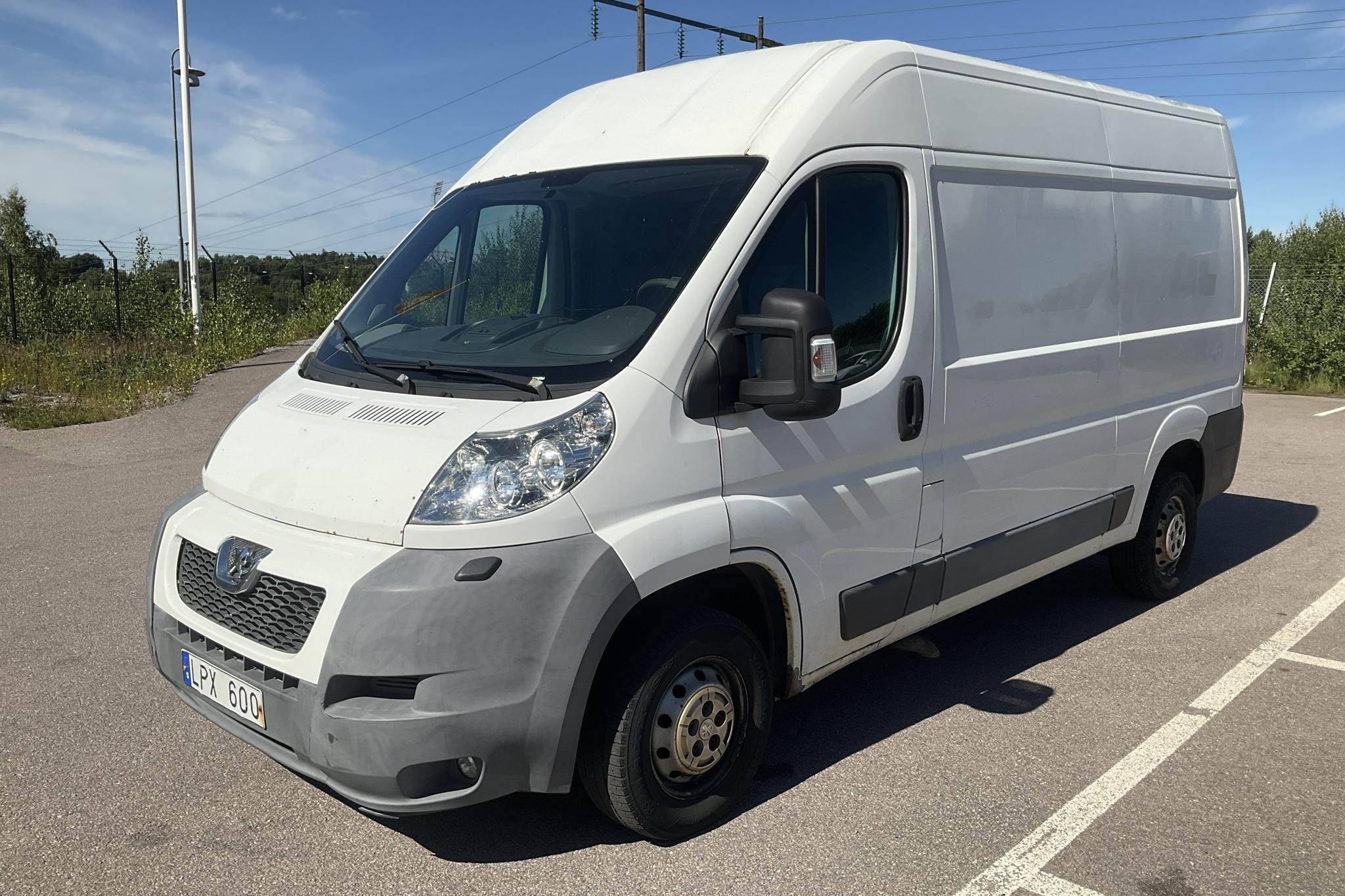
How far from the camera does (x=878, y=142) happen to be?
3.91 meters

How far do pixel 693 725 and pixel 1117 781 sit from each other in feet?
5.26

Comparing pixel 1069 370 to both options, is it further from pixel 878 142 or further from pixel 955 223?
pixel 878 142

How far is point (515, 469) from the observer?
3000 millimetres

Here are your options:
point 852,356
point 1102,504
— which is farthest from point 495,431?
point 1102,504

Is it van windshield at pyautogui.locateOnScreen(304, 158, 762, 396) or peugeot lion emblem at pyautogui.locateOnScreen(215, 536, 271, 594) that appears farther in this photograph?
van windshield at pyautogui.locateOnScreen(304, 158, 762, 396)

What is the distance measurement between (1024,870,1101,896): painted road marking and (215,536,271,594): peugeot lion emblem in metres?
2.42

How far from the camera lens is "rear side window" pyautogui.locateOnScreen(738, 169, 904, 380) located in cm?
353

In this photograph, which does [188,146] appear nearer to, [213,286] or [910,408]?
[213,286]

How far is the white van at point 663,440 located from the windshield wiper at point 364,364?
2cm

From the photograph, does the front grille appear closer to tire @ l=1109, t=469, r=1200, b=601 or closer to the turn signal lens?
the turn signal lens

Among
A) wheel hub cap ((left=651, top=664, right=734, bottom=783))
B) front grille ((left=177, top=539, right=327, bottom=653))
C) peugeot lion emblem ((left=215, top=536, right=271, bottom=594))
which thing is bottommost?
wheel hub cap ((left=651, top=664, right=734, bottom=783))

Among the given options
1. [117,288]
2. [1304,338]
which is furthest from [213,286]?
[1304,338]

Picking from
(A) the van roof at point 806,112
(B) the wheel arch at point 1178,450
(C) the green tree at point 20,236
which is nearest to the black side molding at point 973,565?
(B) the wheel arch at point 1178,450

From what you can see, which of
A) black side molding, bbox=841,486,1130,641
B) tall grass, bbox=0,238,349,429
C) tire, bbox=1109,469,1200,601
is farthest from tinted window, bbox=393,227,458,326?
tall grass, bbox=0,238,349,429
